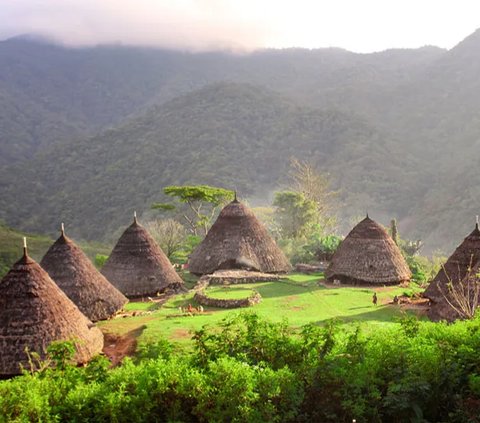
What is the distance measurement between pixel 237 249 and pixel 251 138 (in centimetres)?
4182

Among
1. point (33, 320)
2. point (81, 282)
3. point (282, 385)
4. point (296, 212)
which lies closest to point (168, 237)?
point (296, 212)

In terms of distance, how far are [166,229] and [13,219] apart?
70.5 ft

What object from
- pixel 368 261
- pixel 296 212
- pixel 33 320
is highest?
pixel 296 212

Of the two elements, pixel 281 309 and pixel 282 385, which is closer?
pixel 282 385

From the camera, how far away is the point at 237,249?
2392 cm

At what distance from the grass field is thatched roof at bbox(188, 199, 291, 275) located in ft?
5.84

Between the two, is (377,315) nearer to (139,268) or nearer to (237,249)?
(237,249)

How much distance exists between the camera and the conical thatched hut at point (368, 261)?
71.8 ft

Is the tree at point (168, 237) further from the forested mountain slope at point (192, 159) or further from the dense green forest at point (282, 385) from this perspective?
the dense green forest at point (282, 385)

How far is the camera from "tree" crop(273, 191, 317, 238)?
39062 millimetres

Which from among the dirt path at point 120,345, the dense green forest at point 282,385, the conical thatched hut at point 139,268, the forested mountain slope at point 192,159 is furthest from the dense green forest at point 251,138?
the dense green forest at point 282,385

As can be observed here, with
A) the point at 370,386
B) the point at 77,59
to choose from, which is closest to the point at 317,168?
the point at 370,386

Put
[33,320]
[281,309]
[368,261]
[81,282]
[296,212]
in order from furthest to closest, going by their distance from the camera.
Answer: [296,212], [368,261], [281,309], [81,282], [33,320]

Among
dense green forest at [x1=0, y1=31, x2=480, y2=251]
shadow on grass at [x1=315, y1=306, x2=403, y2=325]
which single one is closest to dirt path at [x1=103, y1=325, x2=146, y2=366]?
shadow on grass at [x1=315, y1=306, x2=403, y2=325]
